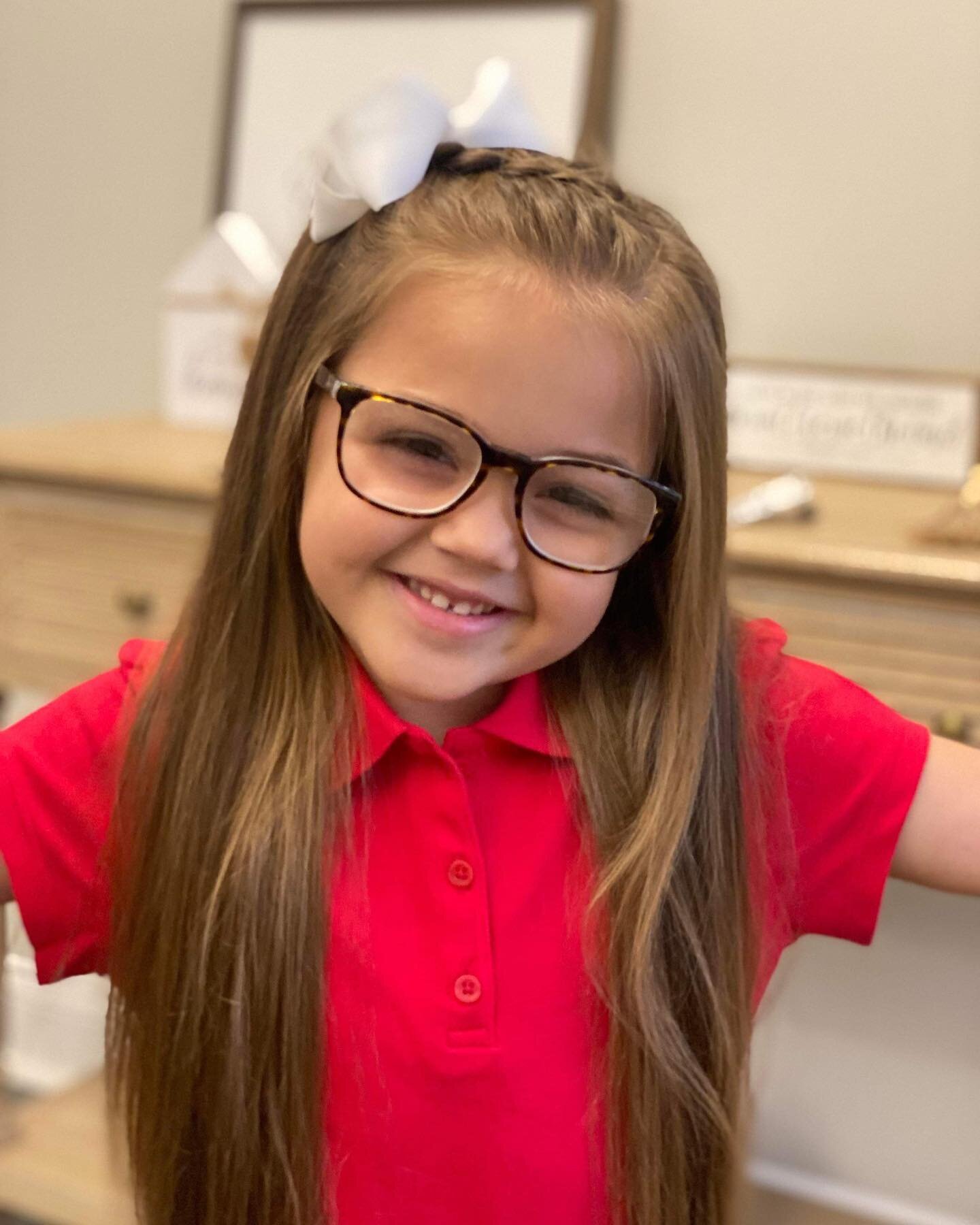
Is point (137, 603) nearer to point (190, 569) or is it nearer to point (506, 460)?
point (190, 569)

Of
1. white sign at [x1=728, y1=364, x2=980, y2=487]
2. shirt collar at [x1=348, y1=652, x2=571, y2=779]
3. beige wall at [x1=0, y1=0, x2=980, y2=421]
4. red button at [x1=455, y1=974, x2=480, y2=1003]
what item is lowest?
red button at [x1=455, y1=974, x2=480, y2=1003]

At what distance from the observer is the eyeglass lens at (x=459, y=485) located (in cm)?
64

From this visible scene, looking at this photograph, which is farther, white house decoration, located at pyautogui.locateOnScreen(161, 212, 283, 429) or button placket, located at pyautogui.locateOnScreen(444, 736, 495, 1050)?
white house decoration, located at pyautogui.locateOnScreen(161, 212, 283, 429)

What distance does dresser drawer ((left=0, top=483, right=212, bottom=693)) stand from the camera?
1.31 m

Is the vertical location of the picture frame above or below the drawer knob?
above

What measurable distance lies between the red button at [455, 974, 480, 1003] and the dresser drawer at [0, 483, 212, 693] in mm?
697

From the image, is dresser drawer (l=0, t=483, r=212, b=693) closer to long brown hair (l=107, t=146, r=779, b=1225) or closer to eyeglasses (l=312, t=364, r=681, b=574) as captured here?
long brown hair (l=107, t=146, r=779, b=1225)

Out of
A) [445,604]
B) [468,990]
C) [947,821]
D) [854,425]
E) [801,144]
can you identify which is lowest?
[468,990]

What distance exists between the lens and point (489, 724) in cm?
74

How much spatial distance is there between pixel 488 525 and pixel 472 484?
22 millimetres

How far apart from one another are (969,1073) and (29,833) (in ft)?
3.89

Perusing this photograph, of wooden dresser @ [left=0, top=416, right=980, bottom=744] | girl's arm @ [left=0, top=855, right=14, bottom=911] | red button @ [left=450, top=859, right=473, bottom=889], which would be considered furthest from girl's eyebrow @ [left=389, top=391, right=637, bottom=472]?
wooden dresser @ [left=0, top=416, right=980, bottom=744]

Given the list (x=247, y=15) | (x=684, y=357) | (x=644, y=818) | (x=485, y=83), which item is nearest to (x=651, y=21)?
(x=247, y=15)

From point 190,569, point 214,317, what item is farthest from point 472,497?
point 214,317
